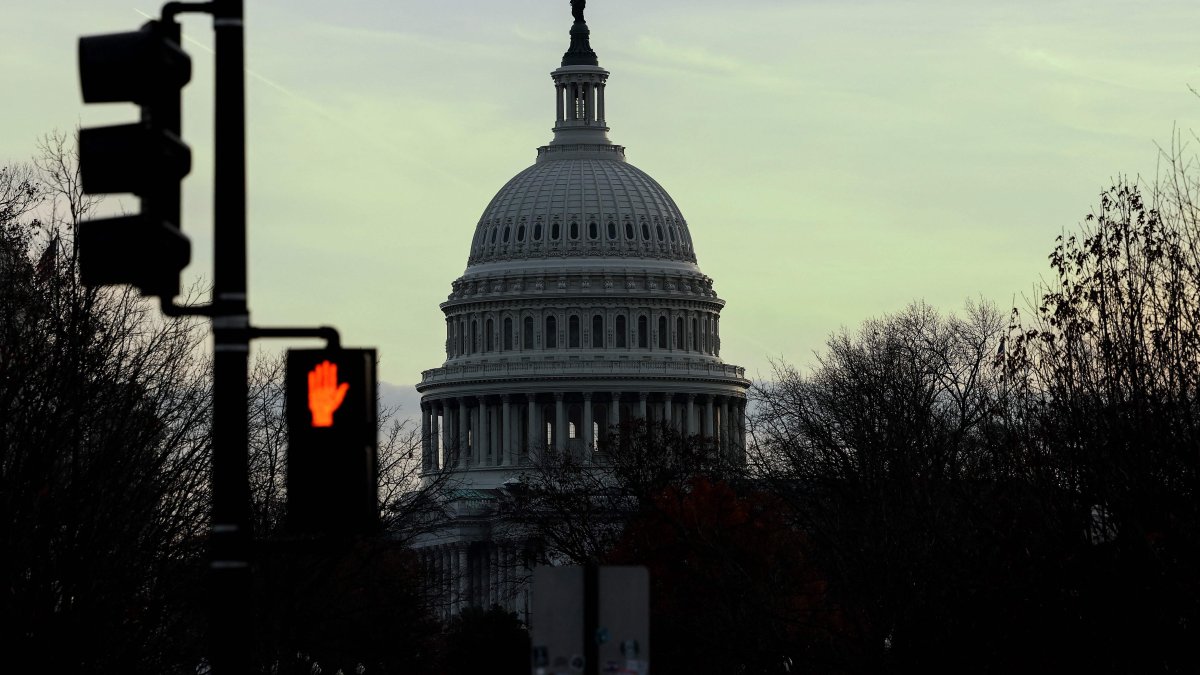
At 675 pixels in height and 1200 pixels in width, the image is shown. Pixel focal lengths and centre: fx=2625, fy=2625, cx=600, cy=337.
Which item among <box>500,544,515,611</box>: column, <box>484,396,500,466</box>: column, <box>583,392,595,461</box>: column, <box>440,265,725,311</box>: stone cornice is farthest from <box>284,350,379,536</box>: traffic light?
<box>440,265,725,311</box>: stone cornice

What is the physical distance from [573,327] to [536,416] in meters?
7.72

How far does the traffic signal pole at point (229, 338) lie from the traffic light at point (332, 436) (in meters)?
0.41

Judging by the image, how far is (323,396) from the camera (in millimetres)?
12273

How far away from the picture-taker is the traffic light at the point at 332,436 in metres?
12.2

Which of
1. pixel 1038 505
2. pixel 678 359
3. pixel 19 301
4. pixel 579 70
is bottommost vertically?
pixel 1038 505

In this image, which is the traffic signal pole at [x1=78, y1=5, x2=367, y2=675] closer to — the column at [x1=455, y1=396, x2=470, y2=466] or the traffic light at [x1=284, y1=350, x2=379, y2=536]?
the traffic light at [x1=284, y1=350, x2=379, y2=536]

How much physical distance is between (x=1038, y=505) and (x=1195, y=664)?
317 cm

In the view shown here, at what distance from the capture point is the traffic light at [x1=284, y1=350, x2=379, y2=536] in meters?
12.2

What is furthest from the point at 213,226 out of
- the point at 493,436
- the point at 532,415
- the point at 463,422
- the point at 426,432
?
the point at 463,422

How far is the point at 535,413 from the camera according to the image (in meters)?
185

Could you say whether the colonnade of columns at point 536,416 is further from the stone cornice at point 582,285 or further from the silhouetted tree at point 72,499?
the silhouetted tree at point 72,499

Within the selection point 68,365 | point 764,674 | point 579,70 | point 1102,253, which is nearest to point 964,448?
point 764,674

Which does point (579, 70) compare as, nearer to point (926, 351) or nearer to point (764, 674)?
point (926, 351)

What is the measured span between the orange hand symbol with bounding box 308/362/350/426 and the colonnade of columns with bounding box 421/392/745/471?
16847 centimetres
